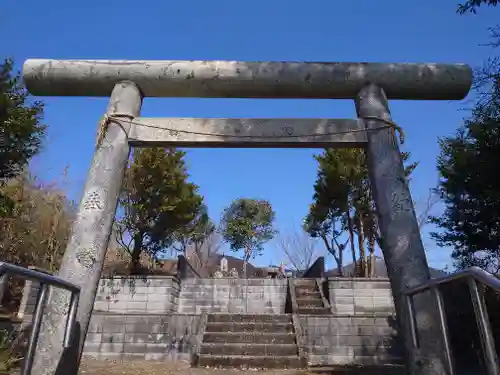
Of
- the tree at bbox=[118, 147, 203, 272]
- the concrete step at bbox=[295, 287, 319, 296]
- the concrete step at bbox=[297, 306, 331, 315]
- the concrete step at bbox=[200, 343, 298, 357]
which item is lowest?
the concrete step at bbox=[200, 343, 298, 357]

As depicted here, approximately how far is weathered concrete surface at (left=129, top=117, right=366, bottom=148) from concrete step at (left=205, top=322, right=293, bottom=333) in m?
5.37

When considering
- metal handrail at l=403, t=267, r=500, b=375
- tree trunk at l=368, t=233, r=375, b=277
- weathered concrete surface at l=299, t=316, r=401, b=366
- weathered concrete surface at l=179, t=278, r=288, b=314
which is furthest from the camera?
tree trunk at l=368, t=233, r=375, b=277

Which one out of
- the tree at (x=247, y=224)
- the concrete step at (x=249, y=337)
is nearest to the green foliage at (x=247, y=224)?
the tree at (x=247, y=224)

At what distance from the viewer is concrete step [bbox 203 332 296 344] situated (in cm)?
766

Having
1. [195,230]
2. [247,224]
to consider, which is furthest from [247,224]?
[195,230]

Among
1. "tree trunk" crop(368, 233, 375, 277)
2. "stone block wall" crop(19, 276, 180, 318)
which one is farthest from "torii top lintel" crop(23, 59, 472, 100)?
"tree trunk" crop(368, 233, 375, 277)

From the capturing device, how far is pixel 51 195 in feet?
52.7

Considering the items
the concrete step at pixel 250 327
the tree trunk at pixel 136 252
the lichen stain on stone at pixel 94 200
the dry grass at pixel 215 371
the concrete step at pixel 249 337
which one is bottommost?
the dry grass at pixel 215 371

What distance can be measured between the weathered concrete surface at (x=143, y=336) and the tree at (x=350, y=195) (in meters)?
8.63

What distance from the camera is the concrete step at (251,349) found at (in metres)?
7.18

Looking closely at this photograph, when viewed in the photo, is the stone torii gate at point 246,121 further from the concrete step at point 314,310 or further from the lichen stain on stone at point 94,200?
the concrete step at point 314,310

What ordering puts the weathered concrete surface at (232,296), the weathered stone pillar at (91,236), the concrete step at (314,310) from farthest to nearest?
1. the weathered concrete surface at (232,296)
2. the concrete step at (314,310)
3. the weathered stone pillar at (91,236)

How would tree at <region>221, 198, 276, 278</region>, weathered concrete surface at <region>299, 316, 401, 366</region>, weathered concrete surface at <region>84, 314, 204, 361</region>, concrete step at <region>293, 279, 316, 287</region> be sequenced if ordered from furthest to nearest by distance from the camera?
tree at <region>221, 198, 276, 278</region> < concrete step at <region>293, 279, 316, 287</region> < weathered concrete surface at <region>84, 314, 204, 361</region> < weathered concrete surface at <region>299, 316, 401, 366</region>

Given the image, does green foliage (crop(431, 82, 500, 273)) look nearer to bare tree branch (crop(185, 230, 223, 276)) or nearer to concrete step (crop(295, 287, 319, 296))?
concrete step (crop(295, 287, 319, 296))
